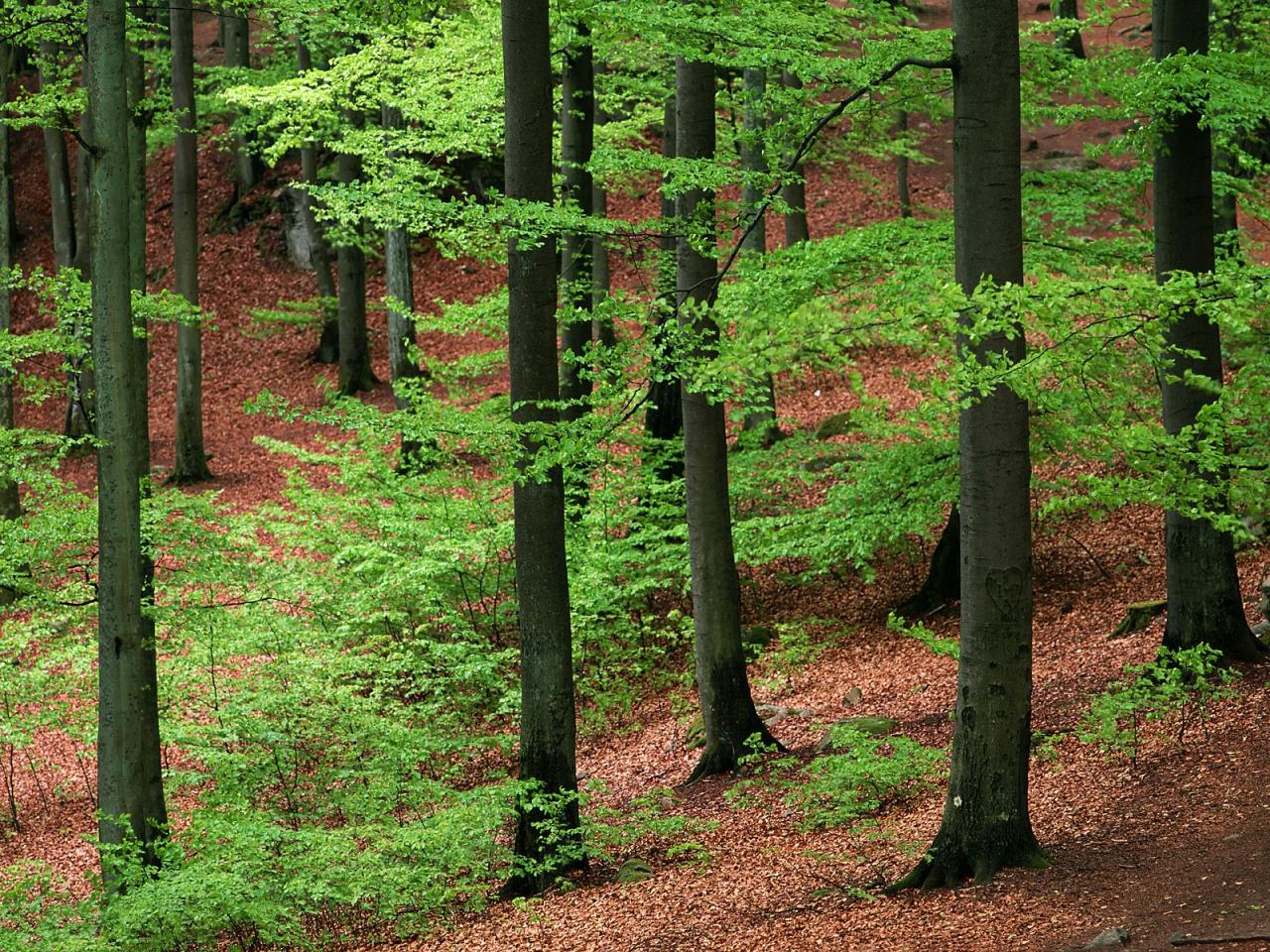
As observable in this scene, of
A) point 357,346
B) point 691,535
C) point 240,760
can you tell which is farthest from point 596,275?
point 240,760

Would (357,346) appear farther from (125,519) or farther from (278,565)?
(125,519)

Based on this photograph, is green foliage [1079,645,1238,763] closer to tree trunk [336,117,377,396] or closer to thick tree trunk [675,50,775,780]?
thick tree trunk [675,50,775,780]

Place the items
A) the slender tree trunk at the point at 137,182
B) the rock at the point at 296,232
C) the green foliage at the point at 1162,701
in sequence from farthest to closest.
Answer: the rock at the point at 296,232
the slender tree trunk at the point at 137,182
the green foliage at the point at 1162,701

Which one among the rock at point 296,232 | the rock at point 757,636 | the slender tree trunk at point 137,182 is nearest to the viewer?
the slender tree trunk at point 137,182

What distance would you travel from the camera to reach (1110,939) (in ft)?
17.5

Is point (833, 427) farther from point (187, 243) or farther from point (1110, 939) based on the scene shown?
point (1110, 939)

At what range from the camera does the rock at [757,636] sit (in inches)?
511

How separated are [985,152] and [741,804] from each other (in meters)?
4.98

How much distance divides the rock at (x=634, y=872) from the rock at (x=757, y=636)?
4.93 metres

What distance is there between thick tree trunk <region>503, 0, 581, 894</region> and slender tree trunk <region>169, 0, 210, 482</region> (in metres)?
9.41

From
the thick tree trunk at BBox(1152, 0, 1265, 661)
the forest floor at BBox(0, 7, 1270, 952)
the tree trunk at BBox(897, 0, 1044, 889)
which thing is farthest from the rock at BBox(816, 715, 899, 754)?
the tree trunk at BBox(897, 0, 1044, 889)

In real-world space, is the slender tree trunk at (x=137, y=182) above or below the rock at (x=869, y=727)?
above

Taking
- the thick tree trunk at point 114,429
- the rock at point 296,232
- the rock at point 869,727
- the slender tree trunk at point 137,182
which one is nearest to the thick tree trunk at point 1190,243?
the rock at point 869,727

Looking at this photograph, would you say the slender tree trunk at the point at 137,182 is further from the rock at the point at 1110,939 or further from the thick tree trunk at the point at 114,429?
the rock at the point at 1110,939
